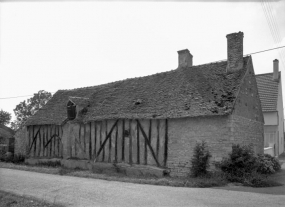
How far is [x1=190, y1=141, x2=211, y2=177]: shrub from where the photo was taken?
10.7 m

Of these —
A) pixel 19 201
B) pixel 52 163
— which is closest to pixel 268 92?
pixel 52 163

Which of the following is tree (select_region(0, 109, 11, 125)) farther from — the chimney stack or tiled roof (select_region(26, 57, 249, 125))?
the chimney stack

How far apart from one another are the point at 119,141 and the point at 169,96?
3.29m

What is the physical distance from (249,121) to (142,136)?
5082 millimetres

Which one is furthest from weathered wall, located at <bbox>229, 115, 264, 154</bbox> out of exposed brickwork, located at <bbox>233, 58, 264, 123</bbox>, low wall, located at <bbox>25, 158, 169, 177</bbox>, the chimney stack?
the chimney stack

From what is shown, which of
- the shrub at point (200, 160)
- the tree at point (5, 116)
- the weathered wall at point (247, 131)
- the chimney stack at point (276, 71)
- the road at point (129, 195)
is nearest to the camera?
the road at point (129, 195)

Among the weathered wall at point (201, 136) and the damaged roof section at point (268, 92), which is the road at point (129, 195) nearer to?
the weathered wall at point (201, 136)

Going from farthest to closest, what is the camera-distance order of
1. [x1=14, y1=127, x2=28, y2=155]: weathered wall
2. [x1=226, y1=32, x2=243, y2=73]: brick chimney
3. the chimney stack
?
the chimney stack < [x1=14, y1=127, x2=28, y2=155]: weathered wall < [x1=226, y1=32, x2=243, y2=73]: brick chimney

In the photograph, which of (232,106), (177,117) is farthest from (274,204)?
(177,117)

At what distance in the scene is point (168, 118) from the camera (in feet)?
39.4

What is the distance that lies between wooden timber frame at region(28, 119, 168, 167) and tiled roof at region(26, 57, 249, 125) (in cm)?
44

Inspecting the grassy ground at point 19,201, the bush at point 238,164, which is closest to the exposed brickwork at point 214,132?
the bush at point 238,164

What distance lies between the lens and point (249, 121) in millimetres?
13109

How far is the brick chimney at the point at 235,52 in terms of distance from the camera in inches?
503
